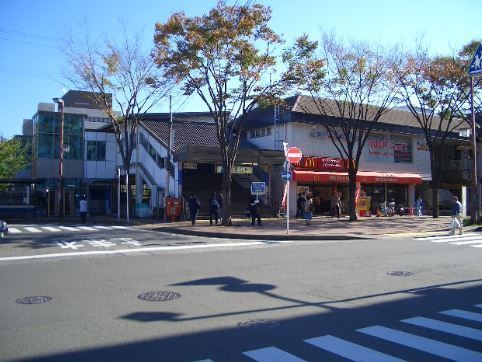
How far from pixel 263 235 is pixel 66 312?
41.9 ft

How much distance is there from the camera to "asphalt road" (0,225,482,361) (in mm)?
5617

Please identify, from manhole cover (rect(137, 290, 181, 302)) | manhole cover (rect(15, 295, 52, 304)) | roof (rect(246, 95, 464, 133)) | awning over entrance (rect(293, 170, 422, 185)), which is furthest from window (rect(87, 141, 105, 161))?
manhole cover (rect(137, 290, 181, 302))

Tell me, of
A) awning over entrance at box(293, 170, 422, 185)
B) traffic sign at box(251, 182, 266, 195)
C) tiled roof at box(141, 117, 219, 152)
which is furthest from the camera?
tiled roof at box(141, 117, 219, 152)

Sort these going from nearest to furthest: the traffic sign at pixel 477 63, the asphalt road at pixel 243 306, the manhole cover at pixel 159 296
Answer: the asphalt road at pixel 243 306
the manhole cover at pixel 159 296
the traffic sign at pixel 477 63

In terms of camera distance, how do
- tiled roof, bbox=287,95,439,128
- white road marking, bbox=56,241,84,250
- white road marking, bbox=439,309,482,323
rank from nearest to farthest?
white road marking, bbox=439,309,482,323 → white road marking, bbox=56,241,84,250 → tiled roof, bbox=287,95,439,128

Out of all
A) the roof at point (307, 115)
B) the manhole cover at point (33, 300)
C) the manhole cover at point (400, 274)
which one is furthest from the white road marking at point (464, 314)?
the roof at point (307, 115)

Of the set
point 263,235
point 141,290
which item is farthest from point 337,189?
point 141,290

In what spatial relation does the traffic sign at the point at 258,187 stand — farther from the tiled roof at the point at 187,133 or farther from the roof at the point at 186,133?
the tiled roof at the point at 187,133

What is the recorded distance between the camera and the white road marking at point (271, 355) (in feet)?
17.2

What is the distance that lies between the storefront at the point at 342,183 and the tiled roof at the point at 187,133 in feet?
23.8

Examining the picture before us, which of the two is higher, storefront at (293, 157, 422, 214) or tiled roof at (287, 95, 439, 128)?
tiled roof at (287, 95, 439, 128)

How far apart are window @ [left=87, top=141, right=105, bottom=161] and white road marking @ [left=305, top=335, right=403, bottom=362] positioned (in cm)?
4106

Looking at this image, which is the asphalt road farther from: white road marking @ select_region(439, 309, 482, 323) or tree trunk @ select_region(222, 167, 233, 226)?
tree trunk @ select_region(222, 167, 233, 226)

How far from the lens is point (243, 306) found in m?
7.69
